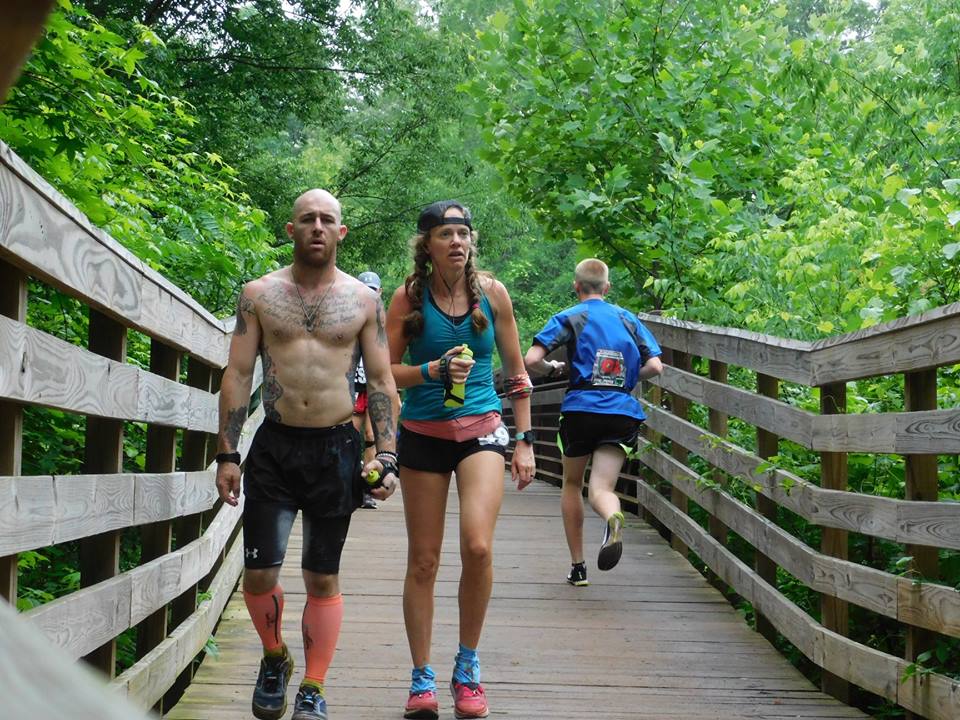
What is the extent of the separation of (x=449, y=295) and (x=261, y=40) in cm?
1338

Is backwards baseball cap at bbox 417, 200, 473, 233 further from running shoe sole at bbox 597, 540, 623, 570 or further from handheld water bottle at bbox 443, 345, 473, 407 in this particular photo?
running shoe sole at bbox 597, 540, 623, 570

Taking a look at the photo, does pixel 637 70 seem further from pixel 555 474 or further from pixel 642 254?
pixel 555 474

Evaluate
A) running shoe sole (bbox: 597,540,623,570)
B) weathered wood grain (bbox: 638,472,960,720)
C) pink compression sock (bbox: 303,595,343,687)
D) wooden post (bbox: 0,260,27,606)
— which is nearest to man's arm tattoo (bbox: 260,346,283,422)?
pink compression sock (bbox: 303,595,343,687)

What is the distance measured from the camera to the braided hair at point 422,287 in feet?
17.0

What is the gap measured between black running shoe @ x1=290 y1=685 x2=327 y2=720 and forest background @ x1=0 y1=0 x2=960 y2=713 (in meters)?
0.94

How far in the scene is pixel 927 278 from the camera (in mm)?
6055

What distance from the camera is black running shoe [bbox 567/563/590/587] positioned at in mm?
7758

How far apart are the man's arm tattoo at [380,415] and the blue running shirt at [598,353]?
9.65 feet

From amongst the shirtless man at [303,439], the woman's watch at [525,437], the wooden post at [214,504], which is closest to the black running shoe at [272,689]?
the shirtless man at [303,439]

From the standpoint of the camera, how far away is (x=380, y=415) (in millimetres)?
4746

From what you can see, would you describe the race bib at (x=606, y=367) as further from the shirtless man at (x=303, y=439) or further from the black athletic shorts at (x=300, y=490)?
the black athletic shorts at (x=300, y=490)

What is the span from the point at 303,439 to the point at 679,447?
472 centimetres

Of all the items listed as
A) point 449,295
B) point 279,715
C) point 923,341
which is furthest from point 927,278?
point 279,715

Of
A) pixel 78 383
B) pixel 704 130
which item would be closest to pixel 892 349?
pixel 78 383
